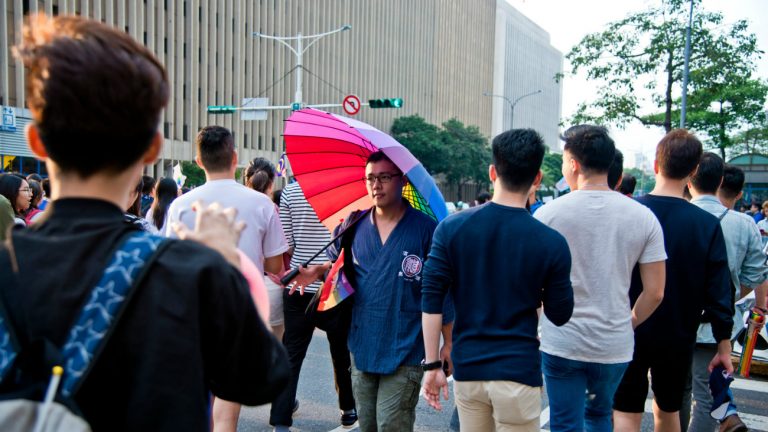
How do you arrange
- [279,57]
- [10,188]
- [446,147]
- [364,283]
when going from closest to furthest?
[364,283] < [10,188] < [279,57] < [446,147]

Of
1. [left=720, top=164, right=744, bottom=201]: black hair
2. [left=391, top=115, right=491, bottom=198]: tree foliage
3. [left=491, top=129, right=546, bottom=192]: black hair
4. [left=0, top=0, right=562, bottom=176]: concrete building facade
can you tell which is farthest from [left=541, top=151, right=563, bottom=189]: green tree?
[left=491, top=129, right=546, bottom=192]: black hair

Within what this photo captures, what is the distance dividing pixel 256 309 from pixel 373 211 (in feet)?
8.33

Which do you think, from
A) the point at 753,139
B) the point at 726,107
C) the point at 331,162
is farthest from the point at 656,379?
the point at 753,139

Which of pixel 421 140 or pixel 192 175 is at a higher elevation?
pixel 421 140

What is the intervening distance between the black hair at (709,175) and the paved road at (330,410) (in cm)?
201

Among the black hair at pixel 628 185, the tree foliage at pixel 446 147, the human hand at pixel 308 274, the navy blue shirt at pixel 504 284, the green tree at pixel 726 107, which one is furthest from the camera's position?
the tree foliage at pixel 446 147

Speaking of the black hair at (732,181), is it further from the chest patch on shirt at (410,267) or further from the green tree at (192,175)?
the green tree at (192,175)

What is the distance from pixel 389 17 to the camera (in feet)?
201

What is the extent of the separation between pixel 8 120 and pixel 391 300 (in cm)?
2599

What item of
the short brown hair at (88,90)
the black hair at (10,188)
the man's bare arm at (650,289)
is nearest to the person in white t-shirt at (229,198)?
the man's bare arm at (650,289)

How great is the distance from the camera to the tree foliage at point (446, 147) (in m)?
60.4

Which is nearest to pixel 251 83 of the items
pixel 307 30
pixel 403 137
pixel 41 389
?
pixel 307 30

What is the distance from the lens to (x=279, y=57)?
45094mm

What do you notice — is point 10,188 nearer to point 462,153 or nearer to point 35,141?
point 35,141
